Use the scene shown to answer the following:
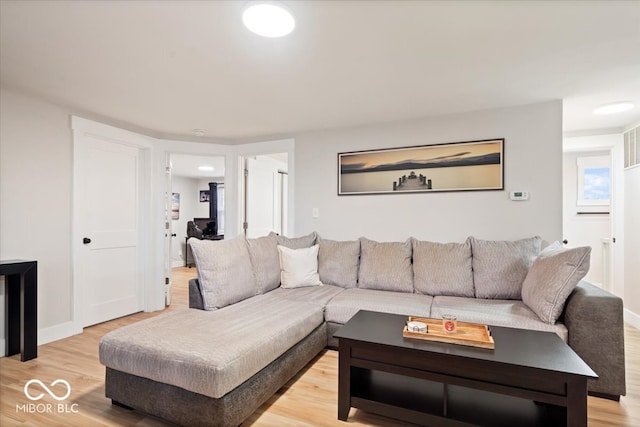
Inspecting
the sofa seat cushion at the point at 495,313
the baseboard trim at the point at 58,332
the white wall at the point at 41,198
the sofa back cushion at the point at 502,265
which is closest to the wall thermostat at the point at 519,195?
the sofa back cushion at the point at 502,265

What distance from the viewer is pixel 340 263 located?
130 inches

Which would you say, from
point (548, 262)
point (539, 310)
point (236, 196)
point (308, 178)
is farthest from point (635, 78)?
point (236, 196)

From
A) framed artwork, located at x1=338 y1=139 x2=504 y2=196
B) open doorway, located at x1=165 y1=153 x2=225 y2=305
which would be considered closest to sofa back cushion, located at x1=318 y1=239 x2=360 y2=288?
framed artwork, located at x1=338 y1=139 x2=504 y2=196

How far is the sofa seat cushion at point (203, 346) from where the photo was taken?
154 cm

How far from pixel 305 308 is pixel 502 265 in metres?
1.71

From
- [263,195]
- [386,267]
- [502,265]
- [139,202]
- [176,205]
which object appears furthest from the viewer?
[176,205]

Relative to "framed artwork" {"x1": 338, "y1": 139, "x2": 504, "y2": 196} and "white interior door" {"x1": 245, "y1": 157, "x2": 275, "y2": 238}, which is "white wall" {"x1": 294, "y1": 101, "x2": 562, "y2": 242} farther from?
"white interior door" {"x1": 245, "y1": 157, "x2": 275, "y2": 238}

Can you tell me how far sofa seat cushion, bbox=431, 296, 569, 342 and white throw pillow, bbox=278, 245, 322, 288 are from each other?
1.21 m

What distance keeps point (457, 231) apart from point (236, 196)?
2.77m

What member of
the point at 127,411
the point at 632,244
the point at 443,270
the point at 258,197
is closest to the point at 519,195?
the point at 443,270

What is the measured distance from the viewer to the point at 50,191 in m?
2.94

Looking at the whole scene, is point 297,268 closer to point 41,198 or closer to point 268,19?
point 268,19

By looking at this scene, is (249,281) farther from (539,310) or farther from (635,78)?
(635,78)

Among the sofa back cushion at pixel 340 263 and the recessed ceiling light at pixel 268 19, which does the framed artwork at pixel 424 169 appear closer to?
the sofa back cushion at pixel 340 263
